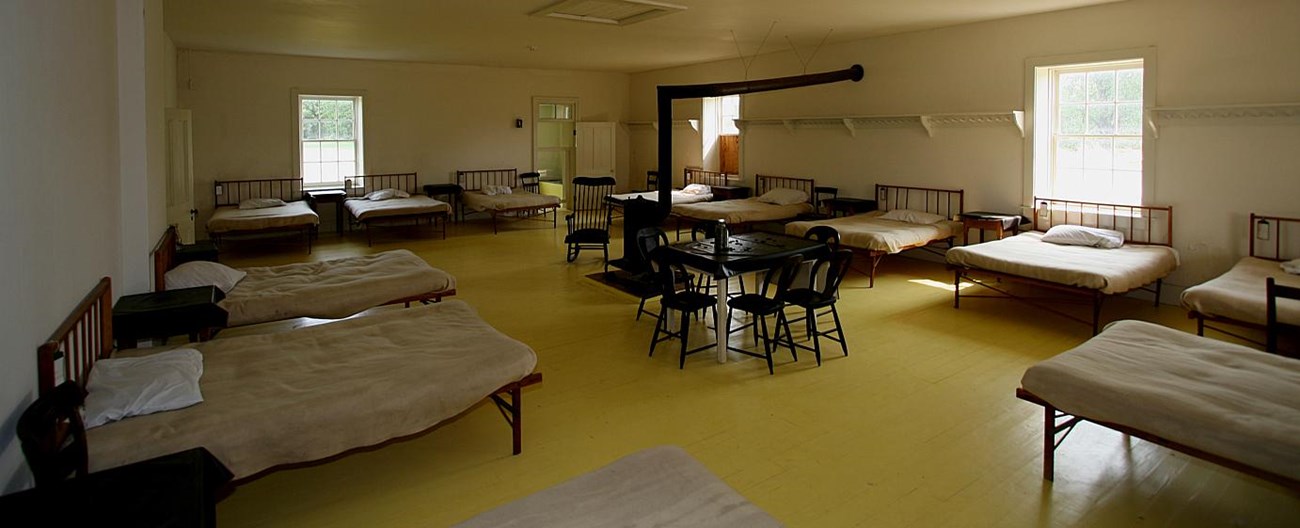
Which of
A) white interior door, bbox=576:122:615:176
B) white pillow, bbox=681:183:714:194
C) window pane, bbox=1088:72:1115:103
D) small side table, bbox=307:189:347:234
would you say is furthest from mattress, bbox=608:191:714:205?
window pane, bbox=1088:72:1115:103

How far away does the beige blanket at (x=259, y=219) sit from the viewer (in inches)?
346

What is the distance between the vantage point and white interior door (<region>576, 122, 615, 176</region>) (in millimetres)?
13234

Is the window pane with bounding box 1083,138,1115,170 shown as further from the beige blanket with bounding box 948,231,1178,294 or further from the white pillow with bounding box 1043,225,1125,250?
the beige blanket with bounding box 948,231,1178,294

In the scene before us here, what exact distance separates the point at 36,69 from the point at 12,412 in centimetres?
108

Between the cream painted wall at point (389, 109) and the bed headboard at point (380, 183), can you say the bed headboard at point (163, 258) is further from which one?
the bed headboard at point (380, 183)

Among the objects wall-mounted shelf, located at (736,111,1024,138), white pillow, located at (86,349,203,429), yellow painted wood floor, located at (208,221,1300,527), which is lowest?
yellow painted wood floor, located at (208,221,1300,527)

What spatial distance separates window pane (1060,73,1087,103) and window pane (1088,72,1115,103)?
77 mm

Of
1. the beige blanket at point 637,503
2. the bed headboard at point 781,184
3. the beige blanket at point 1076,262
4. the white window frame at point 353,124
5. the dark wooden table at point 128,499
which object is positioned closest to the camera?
the dark wooden table at point 128,499

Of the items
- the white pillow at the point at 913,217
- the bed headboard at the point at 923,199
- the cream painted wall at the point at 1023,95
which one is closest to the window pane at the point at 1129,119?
the cream painted wall at the point at 1023,95

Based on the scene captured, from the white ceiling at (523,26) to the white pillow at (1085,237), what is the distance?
1.98 m

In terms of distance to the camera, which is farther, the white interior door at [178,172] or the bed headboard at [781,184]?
the bed headboard at [781,184]

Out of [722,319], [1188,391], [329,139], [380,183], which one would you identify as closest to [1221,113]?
[1188,391]

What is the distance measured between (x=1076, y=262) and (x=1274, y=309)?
170cm

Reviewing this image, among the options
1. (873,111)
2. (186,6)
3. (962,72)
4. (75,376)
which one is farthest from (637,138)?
(75,376)
